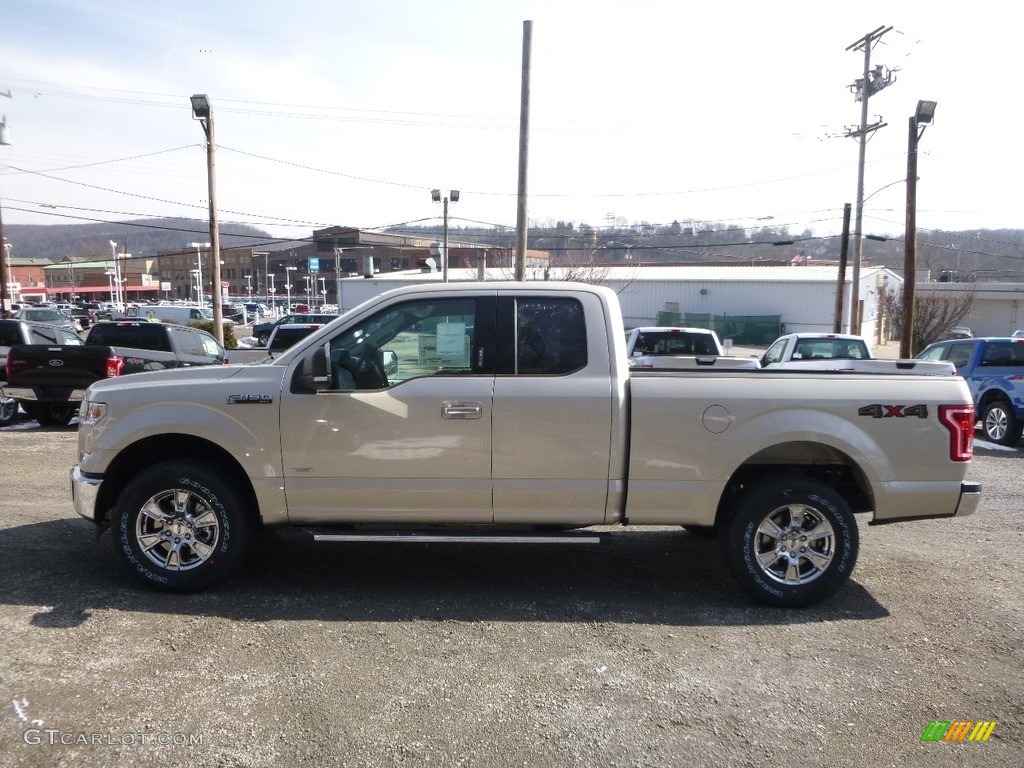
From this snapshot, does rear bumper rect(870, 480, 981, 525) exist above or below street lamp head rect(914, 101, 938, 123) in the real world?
below

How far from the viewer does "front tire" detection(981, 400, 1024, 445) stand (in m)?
12.4

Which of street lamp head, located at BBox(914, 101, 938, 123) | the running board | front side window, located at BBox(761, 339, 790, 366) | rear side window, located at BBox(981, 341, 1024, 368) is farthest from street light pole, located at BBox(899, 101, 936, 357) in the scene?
the running board

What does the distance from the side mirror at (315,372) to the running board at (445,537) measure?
0.94m

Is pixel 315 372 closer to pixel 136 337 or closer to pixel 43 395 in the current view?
pixel 43 395

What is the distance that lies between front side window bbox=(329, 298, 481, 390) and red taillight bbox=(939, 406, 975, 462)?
296 centimetres

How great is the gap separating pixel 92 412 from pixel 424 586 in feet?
8.10

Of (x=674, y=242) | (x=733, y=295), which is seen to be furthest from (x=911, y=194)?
(x=674, y=242)

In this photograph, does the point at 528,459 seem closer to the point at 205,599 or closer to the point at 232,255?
the point at 205,599

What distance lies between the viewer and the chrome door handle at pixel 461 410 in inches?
199

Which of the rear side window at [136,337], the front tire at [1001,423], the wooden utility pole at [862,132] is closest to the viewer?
the front tire at [1001,423]

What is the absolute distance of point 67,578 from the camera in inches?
216

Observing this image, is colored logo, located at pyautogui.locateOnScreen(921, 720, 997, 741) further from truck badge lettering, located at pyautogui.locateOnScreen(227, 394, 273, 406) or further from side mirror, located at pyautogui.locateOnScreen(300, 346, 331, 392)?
truck badge lettering, located at pyautogui.locateOnScreen(227, 394, 273, 406)

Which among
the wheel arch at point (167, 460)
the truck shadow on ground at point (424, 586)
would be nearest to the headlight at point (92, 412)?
the wheel arch at point (167, 460)

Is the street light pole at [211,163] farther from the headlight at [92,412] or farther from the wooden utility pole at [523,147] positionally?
the headlight at [92,412]
